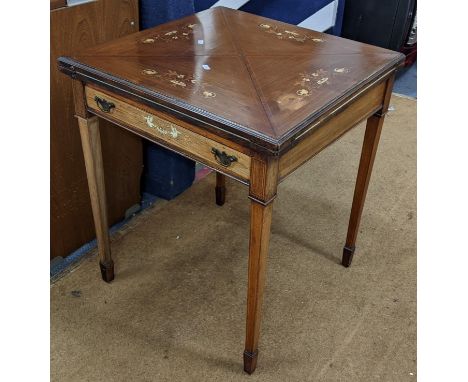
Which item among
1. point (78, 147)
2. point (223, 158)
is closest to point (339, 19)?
point (78, 147)

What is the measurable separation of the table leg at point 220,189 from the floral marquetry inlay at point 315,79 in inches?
32.2

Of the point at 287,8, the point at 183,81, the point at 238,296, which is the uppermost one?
the point at 183,81

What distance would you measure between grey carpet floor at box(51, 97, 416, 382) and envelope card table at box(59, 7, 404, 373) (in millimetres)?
194

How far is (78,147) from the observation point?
1.67m

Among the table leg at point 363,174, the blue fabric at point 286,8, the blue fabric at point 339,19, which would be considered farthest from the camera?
the blue fabric at point 339,19

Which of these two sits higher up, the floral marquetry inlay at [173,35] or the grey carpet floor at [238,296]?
the floral marquetry inlay at [173,35]

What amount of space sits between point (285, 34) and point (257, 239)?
67 centimetres

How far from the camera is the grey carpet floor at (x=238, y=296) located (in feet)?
4.82

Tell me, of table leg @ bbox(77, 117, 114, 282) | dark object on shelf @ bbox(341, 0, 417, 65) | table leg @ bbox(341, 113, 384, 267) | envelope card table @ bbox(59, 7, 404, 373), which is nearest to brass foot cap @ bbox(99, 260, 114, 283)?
table leg @ bbox(77, 117, 114, 282)

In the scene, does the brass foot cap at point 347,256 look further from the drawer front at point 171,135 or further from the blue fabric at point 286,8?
the blue fabric at point 286,8

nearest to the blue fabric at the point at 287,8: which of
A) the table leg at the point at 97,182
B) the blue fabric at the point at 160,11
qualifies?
the blue fabric at the point at 160,11

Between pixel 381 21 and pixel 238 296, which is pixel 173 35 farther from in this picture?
pixel 381 21

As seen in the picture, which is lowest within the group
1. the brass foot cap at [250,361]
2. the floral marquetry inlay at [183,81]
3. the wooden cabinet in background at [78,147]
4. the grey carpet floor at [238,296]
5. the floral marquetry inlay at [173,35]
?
the grey carpet floor at [238,296]

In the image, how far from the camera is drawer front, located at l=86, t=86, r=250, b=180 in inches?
43.9
